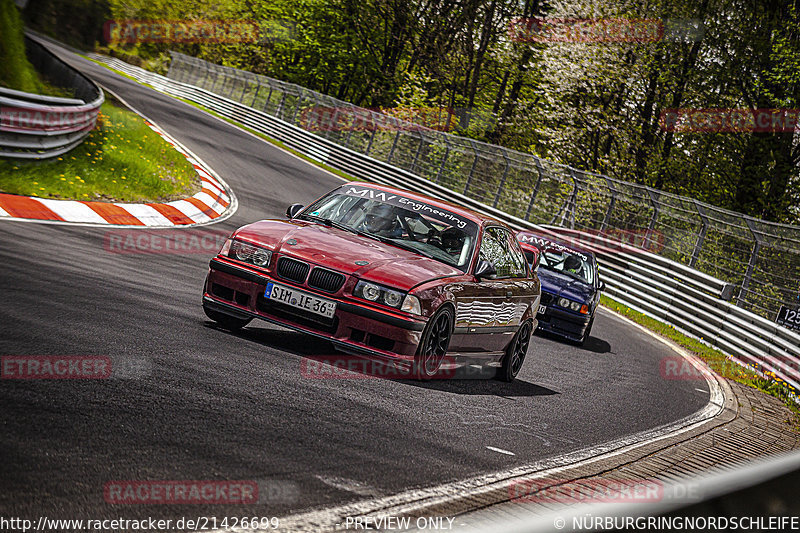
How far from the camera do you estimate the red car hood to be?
6.79 meters

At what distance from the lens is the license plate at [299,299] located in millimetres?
6645

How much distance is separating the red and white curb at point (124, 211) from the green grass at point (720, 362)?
29.8 ft

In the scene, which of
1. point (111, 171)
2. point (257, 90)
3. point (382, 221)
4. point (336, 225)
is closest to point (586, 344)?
point (382, 221)

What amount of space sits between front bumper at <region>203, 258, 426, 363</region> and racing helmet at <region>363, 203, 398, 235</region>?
138 cm

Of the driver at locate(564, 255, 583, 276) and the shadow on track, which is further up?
the driver at locate(564, 255, 583, 276)

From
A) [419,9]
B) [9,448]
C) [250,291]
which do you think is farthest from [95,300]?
[419,9]

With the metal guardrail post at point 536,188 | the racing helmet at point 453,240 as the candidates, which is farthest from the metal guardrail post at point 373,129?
the racing helmet at point 453,240

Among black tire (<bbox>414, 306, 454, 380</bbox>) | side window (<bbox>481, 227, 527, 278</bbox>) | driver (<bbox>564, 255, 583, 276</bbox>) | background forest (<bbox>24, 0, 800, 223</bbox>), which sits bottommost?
black tire (<bbox>414, 306, 454, 380</bbox>)

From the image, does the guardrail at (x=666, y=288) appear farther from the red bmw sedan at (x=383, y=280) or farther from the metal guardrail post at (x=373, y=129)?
the red bmw sedan at (x=383, y=280)

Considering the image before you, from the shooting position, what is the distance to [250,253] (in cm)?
700

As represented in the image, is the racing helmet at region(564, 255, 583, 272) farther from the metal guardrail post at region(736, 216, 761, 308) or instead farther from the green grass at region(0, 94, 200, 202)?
the green grass at region(0, 94, 200, 202)

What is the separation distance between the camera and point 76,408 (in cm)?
433

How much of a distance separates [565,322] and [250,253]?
23.2ft

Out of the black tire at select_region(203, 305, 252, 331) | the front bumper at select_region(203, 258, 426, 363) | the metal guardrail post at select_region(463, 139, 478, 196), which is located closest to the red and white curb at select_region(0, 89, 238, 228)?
the black tire at select_region(203, 305, 252, 331)
